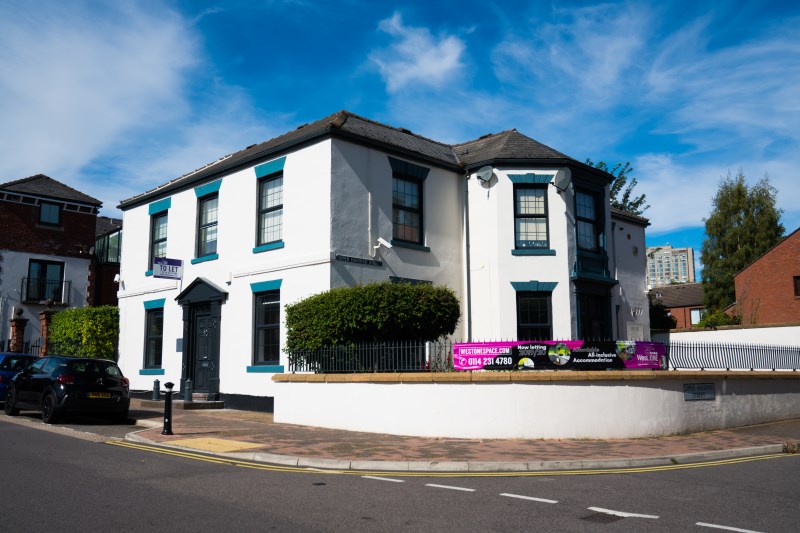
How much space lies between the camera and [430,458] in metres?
10.4

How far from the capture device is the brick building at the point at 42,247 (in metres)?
31.7

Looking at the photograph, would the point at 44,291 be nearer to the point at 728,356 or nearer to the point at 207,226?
the point at 207,226

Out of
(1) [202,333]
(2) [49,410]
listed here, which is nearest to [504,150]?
(1) [202,333]

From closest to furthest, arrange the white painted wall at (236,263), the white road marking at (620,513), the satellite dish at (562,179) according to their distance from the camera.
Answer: the white road marking at (620,513) → the white painted wall at (236,263) → the satellite dish at (562,179)

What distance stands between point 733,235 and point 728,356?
125 feet

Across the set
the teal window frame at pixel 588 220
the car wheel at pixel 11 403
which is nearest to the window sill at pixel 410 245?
the teal window frame at pixel 588 220

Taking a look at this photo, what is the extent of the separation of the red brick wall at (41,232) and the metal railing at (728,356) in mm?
28998

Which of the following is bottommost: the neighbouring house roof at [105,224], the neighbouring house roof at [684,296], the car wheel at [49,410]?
the car wheel at [49,410]

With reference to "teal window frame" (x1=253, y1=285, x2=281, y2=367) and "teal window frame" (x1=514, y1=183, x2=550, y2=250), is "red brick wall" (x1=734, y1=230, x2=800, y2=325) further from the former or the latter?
"teal window frame" (x1=253, y1=285, x2=281, y2=367)

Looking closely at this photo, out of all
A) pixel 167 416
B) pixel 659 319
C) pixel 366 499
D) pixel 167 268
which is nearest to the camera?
pixel 366 499

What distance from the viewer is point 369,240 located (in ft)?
58.0

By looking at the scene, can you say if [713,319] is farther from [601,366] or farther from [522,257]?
[601,366]

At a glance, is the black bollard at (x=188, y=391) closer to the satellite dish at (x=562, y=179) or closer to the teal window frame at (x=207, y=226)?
the teal window frame at (x=207, y=226)

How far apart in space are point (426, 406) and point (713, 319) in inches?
990
